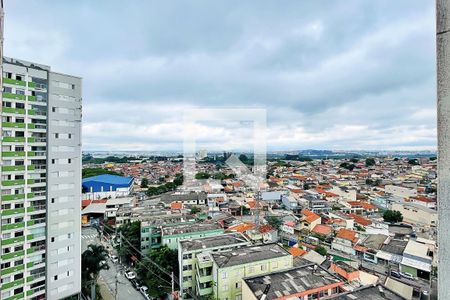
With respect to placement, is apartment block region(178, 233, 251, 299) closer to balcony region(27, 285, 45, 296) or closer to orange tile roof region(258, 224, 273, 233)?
orange tile roof region(258, 224, 273, 233)

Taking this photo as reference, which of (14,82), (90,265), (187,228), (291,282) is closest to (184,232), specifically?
(187,228)

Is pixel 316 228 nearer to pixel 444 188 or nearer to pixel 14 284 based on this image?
pixel 14 284

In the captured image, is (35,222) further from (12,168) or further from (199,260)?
(199,260)

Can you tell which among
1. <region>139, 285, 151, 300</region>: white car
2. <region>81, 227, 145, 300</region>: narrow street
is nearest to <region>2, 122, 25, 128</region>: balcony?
<region>81, 227, 145, 300</region>: narrow street

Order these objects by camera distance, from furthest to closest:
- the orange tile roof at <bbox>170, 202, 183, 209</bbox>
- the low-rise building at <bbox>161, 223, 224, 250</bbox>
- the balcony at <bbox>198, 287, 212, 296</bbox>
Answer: the orange tile roof at <bbox>170, 202, 183, 209</bbox> < the low-rise building at <bbox>161, 223, 224, 250</bbox> < the balcony at <bbox>198, 287, 212, 296</bbox>

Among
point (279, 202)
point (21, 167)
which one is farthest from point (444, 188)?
point (279, 202)

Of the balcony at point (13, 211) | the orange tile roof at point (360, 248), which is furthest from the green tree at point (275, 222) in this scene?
the balcony at point (13, 211)
